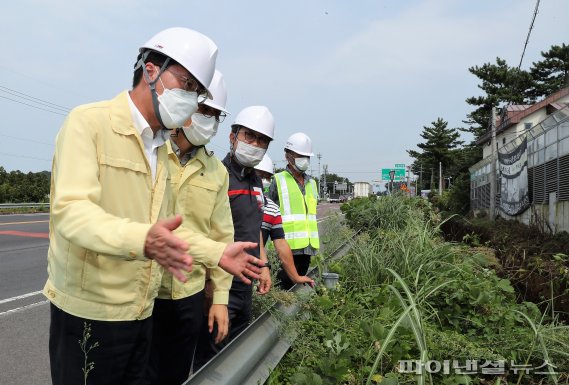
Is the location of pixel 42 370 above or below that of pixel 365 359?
below

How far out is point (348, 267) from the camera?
4.62 m

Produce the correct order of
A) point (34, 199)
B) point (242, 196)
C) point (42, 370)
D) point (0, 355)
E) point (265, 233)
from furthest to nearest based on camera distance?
1. point (34, 199)
2. point (0, 355)
3. point (42, 370)
4. point (265, 233)
5. point (242, 196)

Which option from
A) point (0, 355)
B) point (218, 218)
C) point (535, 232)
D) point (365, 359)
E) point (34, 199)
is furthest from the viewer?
point (34, 199)

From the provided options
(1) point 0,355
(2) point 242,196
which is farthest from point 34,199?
(2) point 242,196

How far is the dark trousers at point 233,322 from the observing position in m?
2.96

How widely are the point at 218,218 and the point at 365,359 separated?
1238 millimetres

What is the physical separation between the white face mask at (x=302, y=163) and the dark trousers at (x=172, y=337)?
266 cm

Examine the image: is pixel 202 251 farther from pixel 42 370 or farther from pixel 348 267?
pixel 42 370

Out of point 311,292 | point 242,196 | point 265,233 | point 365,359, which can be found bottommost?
point 365,359

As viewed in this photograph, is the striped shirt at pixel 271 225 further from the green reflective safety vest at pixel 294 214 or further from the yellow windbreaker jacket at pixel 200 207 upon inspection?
the yellow windbreaker jacket at pixel 200 207

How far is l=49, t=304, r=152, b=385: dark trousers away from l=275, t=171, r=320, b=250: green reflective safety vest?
2820 millimetres

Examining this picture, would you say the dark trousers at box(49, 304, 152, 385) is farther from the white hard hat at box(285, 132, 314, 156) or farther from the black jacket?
the white hard hat at box(285, 132, 314, 156)

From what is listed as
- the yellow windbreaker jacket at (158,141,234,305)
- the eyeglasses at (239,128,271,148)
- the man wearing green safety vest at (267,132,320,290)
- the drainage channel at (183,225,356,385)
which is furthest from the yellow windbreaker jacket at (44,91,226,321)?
the man wearing green safety vest at (267,132,320,290)

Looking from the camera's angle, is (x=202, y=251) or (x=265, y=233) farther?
(x=265, y=233)
